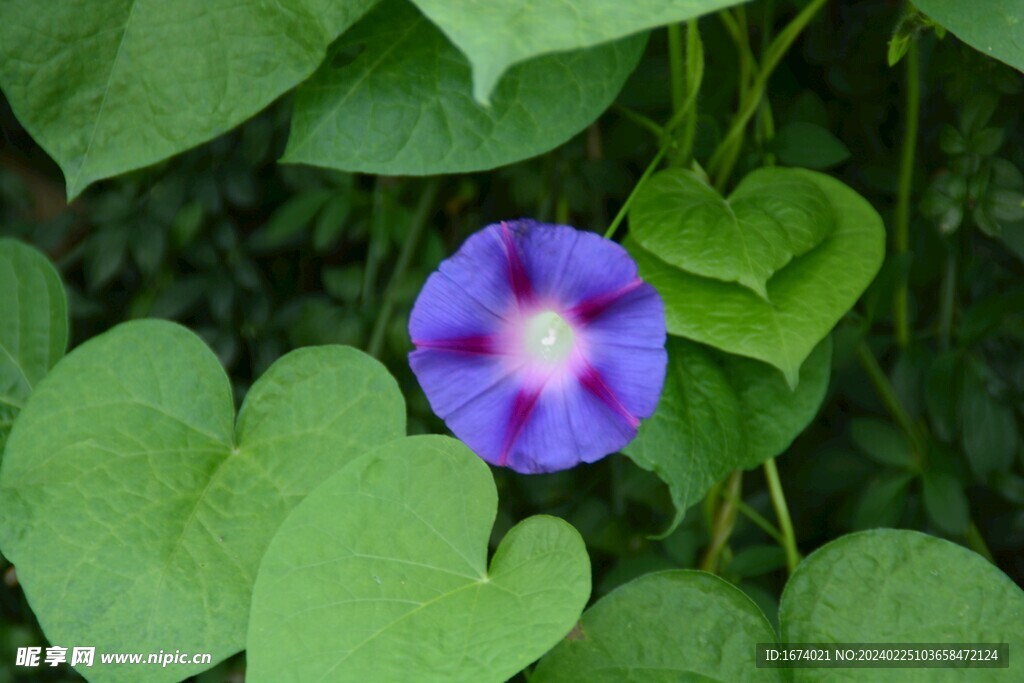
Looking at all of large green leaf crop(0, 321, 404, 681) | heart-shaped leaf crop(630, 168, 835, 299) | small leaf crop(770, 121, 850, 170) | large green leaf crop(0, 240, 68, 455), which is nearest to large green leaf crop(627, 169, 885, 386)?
heart-shaped leaf crop(630, 168, 835, 299)

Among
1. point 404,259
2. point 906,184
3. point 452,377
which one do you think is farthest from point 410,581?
point 906,184

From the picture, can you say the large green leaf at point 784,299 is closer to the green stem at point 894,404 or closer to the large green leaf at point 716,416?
the large green leaf at point 716,416

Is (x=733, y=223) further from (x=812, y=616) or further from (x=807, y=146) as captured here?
(x=812, y=616)

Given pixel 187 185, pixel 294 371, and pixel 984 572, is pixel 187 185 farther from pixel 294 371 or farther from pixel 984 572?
pixel 984 572

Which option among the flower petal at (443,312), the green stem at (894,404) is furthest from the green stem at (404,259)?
the green stem at (894,404)

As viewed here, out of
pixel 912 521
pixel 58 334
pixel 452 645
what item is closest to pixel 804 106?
pixel 912 521

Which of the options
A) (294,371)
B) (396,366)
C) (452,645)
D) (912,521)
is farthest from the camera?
(396,366)
